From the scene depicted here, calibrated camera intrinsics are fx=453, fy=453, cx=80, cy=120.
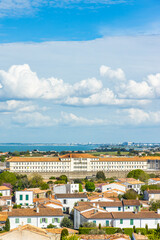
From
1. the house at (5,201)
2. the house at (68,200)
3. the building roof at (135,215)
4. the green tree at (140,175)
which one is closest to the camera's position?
the building roof at (135,215)

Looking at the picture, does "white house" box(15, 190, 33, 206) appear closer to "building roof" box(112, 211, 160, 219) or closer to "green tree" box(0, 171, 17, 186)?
"building roof" box(112, 211, 160, 219)

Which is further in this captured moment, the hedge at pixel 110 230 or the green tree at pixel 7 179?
the green tree at pixel 7 179

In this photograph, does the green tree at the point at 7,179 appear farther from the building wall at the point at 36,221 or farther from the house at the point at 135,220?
the house at the point at 135,220

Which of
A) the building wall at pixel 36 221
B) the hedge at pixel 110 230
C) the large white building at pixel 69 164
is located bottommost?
the hedge at pixel 110 230

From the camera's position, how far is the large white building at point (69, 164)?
334ft

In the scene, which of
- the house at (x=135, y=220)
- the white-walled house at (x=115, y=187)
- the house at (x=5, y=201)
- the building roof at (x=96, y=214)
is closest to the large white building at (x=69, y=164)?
the white-walled house at (x=115, y=187)

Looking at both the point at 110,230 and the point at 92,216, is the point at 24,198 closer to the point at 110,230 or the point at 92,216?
the point at 92,216

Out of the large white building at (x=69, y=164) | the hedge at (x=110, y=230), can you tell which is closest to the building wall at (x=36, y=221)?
the hedge at (x=110, y=230)

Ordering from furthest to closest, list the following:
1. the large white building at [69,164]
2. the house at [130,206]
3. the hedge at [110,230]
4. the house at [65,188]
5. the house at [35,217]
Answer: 1. the large white building at [69,164]
2. the house at [65,188]
3. the house at [130,206]
4. the house at [35,217]
5. the hedge at [110,230]

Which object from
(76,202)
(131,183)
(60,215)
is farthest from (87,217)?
(131,183)

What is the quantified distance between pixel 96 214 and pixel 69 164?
6499 centimetres

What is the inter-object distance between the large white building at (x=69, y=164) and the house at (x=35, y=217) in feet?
204

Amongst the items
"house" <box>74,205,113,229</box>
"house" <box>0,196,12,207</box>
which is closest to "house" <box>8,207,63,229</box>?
"house" <box>74,205,113,229</box>

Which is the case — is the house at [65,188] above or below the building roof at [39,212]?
above
